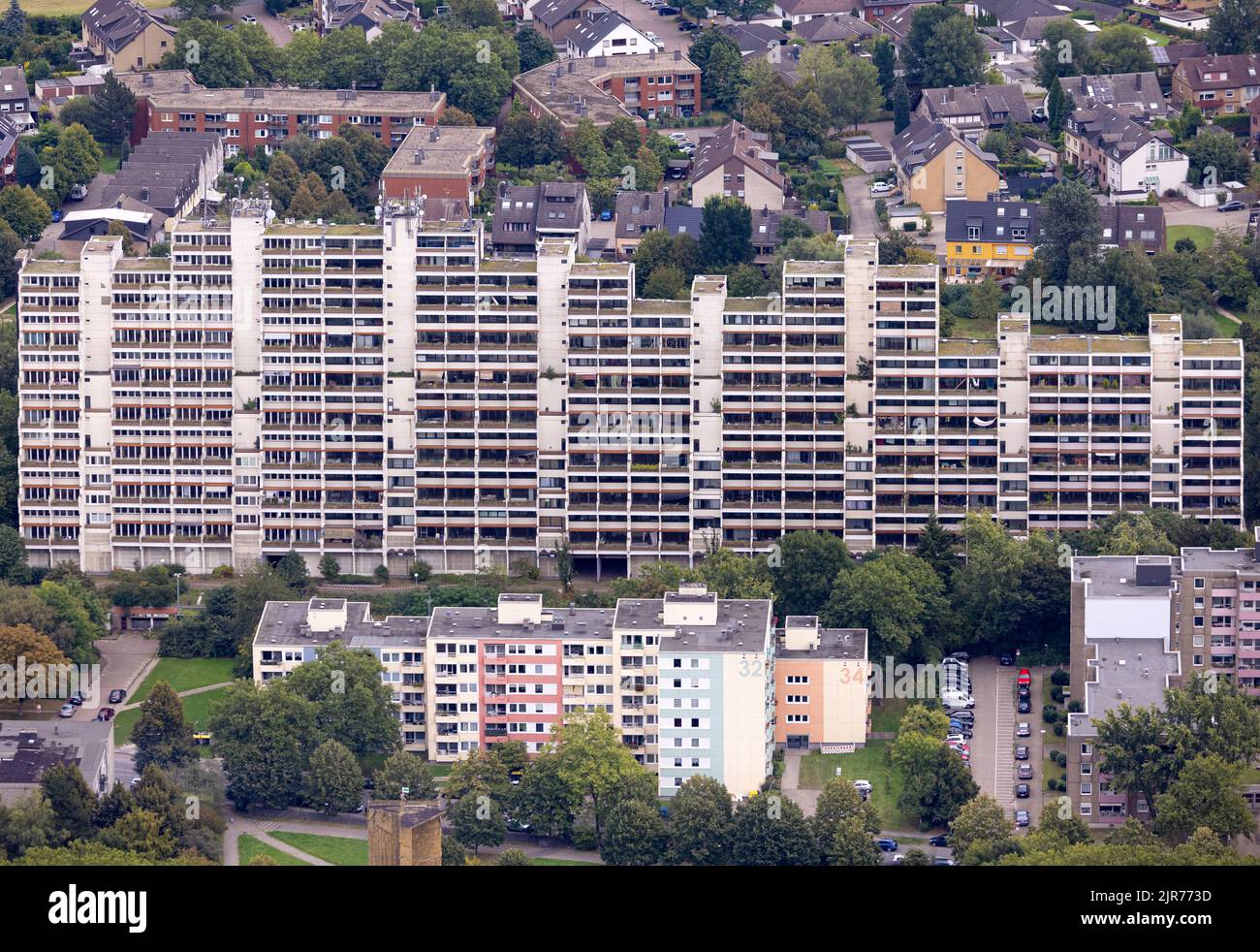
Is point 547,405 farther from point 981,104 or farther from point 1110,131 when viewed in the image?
point 981,104

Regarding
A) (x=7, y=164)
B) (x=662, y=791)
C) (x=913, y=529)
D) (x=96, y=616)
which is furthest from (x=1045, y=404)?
(x=7, y=164)

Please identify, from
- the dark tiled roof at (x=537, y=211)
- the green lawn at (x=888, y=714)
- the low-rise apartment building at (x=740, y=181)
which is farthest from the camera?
the low-rise apartment building at (x=740, y=181)

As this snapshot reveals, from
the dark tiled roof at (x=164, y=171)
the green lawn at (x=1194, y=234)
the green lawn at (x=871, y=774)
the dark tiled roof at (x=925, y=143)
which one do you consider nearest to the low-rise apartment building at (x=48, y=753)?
the green lawn at (x=871, y=774)

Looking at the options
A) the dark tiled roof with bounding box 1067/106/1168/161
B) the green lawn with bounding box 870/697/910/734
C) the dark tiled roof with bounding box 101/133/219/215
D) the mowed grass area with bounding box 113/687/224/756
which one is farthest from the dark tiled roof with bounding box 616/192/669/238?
the mowed grass area with bounding box 113/687/224/756

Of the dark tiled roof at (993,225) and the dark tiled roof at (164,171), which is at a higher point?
the dark tiled roof at (164,171)

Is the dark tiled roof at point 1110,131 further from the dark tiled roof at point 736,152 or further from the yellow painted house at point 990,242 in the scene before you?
the dark tiled roof at point 736,152
